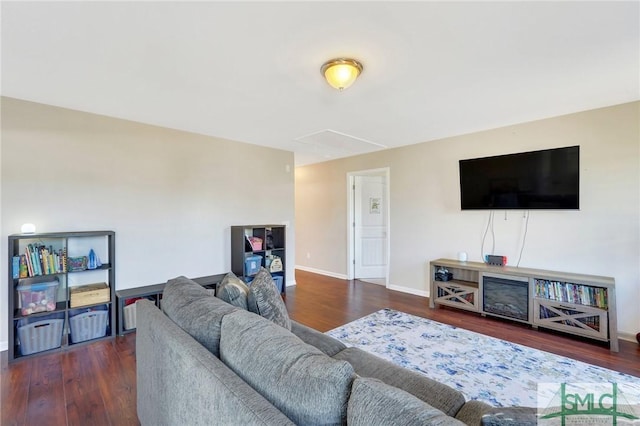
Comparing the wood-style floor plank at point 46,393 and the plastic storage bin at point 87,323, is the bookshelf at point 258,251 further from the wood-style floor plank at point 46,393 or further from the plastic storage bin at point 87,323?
the wood-style floor plank at point 46,393

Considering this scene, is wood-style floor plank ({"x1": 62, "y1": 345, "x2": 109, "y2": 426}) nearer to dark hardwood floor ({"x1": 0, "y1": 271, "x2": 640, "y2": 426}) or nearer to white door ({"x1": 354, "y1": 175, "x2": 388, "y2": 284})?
dark hardwood floor ({"x1": 0, "y1": 271, "x2": 640, "y2": 426})

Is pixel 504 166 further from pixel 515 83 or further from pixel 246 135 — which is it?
pixel 246 135

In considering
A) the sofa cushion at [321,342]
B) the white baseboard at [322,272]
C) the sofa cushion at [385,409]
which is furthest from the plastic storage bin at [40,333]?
the white baseboard at [322,272]

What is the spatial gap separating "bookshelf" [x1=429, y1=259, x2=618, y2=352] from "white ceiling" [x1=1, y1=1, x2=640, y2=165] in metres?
1.83

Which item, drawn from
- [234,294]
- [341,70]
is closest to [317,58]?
[341,70]

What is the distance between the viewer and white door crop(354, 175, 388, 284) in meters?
5.75

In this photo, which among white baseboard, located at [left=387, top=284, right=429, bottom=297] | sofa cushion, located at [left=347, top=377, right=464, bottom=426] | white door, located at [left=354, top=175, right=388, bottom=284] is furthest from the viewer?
white door, located at [left=354, top=175, right=388, bottom=284]

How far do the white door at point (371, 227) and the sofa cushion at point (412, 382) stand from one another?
4.06 metres

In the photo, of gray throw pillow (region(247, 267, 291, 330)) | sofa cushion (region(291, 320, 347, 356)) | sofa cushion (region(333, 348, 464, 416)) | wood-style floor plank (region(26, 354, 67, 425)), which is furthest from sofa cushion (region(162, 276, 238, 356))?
wood-style floor plank (region(26, 354, 67, 425))

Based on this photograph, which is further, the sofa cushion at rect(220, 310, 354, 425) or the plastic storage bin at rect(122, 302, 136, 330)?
the plastic storage bin at rect(122, 302, 136, 330)

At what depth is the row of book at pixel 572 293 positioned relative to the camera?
9.53 feet

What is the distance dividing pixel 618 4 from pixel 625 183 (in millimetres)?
2246

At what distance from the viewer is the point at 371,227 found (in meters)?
5.81

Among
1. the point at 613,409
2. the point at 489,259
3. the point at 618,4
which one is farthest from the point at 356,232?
the point at 613,409
